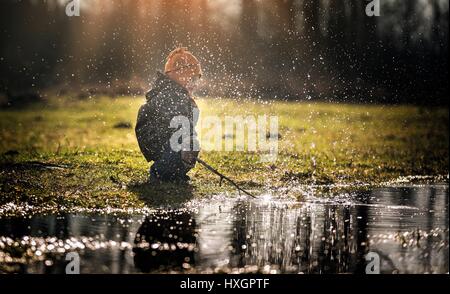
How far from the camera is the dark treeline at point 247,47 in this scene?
32.5 m

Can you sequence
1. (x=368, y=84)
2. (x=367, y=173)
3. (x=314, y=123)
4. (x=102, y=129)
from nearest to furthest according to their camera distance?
(x=367, y=173) → (x=102, y=129) → (x=314, y=123) → (x=368, y=84)

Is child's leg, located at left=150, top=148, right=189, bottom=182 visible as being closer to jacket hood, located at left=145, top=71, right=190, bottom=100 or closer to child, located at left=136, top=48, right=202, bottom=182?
child, located at left=136, top=48, right=202, bottom=182

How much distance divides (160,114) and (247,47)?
81.2 feet

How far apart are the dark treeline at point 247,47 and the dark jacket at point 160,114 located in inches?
832

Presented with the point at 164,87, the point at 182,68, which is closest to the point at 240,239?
the point at 164,87

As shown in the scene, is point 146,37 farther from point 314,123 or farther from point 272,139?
point 272,139

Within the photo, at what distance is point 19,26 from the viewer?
118 ft

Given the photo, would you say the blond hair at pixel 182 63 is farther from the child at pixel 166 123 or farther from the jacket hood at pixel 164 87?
the jacket hood at pixel 164 87

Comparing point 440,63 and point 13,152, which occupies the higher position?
point 440,63

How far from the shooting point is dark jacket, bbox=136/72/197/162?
32.7ft

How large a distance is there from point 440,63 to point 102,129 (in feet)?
68.9

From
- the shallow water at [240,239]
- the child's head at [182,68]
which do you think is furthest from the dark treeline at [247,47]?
the shallow water at [240,239]
